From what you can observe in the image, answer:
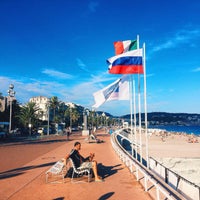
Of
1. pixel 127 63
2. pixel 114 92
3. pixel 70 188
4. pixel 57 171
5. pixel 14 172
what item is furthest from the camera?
pixel 114 92

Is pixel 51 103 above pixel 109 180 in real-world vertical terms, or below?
above

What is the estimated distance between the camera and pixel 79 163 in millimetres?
8375

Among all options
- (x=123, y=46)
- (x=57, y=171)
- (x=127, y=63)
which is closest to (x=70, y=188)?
(x=57, y=171)

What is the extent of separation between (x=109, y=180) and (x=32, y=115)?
4535cm

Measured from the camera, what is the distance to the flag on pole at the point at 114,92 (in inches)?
424

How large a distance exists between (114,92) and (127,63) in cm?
154

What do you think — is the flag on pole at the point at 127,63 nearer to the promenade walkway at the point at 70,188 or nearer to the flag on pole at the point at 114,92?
the flag on pole at the point at 114,92

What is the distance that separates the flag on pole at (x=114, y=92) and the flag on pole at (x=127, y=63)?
37.0 inches

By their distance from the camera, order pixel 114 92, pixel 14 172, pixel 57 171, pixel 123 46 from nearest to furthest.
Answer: pixel 57 171
pixel 14 172
pixel 123 46
pixel 114 92

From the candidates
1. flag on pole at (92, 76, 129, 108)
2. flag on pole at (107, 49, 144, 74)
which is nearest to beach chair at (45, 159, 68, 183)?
flag on pole at (92, 76, 129, 108)

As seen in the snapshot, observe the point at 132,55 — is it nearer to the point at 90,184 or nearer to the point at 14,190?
the point at 90,184

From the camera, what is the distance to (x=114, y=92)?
37.3 feet

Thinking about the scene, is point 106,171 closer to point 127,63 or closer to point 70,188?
point 70,188

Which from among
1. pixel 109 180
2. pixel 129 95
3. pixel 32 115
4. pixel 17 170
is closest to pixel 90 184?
pixel 109 180
